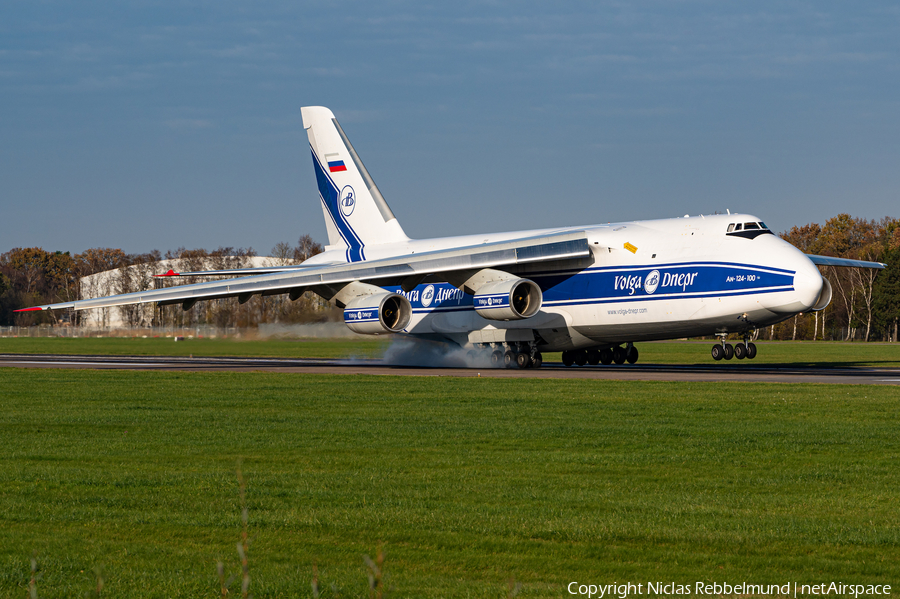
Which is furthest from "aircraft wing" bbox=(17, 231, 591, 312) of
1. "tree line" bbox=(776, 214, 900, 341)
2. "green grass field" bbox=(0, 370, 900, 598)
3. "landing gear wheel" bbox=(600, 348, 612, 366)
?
"tree line" bbox=(776, 214, 900, 341)

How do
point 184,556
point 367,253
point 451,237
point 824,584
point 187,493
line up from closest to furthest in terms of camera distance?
point 824,584 < point 184,556 < point 187,493 < point 451,237 < point 367,253

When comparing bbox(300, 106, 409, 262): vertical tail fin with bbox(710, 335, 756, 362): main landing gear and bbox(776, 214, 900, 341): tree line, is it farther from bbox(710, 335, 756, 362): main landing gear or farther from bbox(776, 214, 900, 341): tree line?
bbox(776, 214, 900, 341): tree line

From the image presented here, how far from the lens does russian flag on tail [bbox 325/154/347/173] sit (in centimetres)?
3441

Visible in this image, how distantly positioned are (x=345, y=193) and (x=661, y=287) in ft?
46.5

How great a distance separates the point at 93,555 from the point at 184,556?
0.58m

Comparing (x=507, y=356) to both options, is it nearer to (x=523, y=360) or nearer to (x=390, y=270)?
(x=523, y=360)

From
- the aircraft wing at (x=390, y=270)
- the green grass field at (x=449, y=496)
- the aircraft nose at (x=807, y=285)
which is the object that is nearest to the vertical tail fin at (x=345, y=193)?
the aircraft wing at (x=390, y=270)

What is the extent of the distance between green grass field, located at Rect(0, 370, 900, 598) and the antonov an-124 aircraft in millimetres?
8804

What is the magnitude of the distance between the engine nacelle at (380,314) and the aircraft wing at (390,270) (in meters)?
0.67

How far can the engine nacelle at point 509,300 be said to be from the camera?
25828mm

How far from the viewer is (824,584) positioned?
16.9ft

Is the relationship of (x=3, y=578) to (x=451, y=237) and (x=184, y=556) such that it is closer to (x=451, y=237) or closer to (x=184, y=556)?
(x=184, y=556)

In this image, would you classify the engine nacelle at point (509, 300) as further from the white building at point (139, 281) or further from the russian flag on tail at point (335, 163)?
the white building at point (139, 281)

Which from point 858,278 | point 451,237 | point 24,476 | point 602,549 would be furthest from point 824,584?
point 858,278
